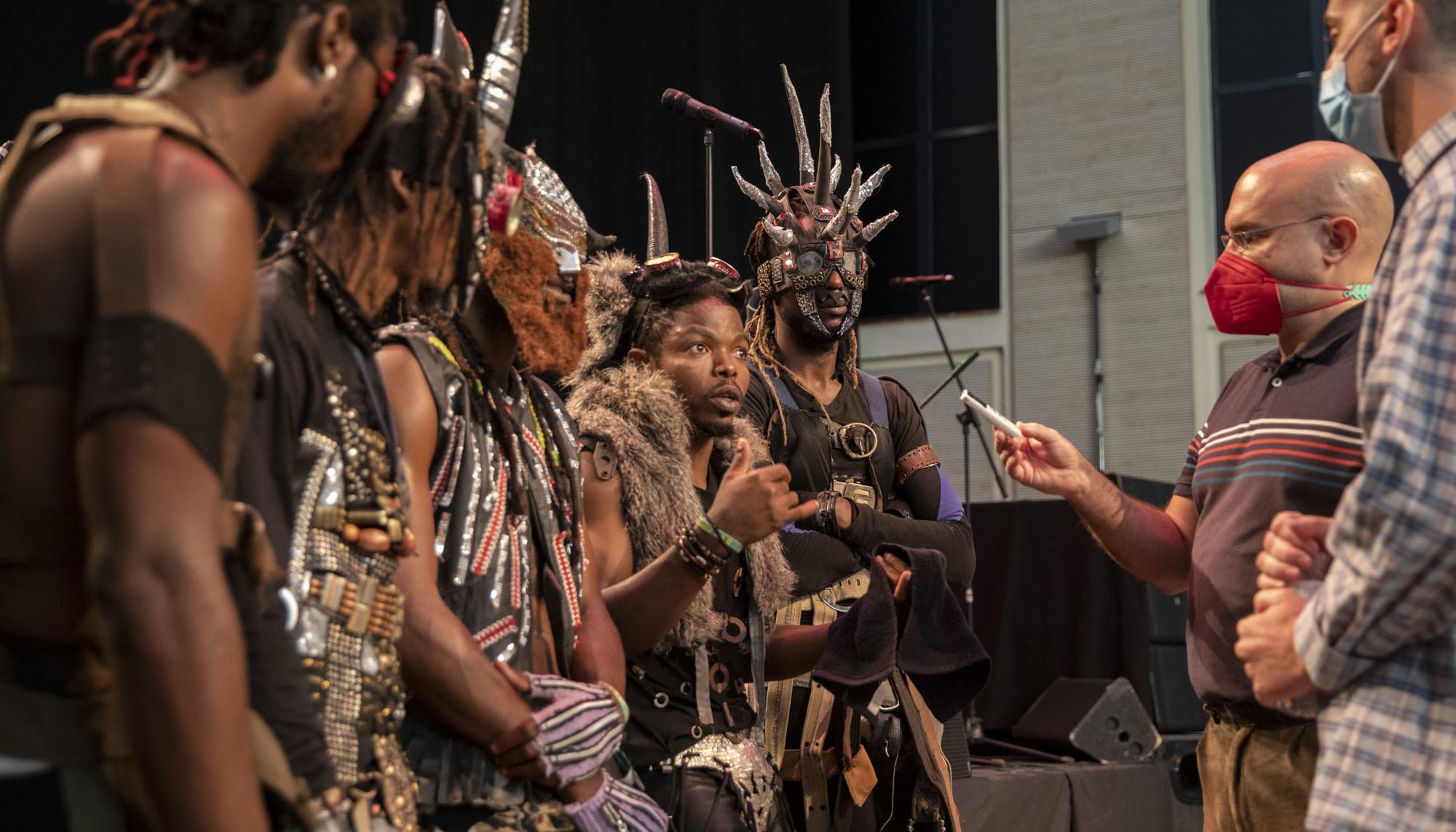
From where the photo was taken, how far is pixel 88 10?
14.7 ft

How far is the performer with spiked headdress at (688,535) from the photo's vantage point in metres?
2.50

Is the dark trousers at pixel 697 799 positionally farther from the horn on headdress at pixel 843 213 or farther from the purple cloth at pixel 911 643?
the horn on headdress at pixel 843 213

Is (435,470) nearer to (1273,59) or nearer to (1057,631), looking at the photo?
(1057,631)

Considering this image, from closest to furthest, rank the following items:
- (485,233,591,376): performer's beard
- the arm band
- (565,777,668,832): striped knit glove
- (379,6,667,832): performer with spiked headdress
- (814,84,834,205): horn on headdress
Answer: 1. the arm band
2. (379,6,667,832): performer with spiked headdress
3. (565,777,668,832): striped knit glove
4. (485,233,591,376): performer's beard
5. (814,84,834,205): horn on headdress

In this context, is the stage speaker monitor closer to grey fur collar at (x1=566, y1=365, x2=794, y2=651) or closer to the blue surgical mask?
grey fur collar at (x1=566, y1=365, x2=794, y2=651)

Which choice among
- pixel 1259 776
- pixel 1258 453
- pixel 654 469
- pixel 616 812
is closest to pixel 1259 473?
pixel 1258 453

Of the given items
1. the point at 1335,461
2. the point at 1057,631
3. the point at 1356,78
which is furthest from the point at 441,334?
the point at 1057,631

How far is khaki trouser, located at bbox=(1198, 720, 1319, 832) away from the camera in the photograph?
237 cm

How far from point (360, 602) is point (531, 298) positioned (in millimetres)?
769

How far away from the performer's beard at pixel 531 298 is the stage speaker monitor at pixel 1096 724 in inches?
150

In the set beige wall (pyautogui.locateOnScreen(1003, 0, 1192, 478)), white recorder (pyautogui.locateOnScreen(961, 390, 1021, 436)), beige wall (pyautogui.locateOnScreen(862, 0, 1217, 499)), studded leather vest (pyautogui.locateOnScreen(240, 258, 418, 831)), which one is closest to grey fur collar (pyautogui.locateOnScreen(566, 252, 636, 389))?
white recorder (pyautogui.locateOnScreen(961, 390, 1021, 436))

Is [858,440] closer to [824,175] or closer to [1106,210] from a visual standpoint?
[824,175]

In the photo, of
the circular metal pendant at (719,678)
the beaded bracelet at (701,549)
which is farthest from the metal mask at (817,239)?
the beaded bracelet at (701,549)

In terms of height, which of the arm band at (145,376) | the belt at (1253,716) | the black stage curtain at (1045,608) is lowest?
the black stage curtain at (1045,608)
